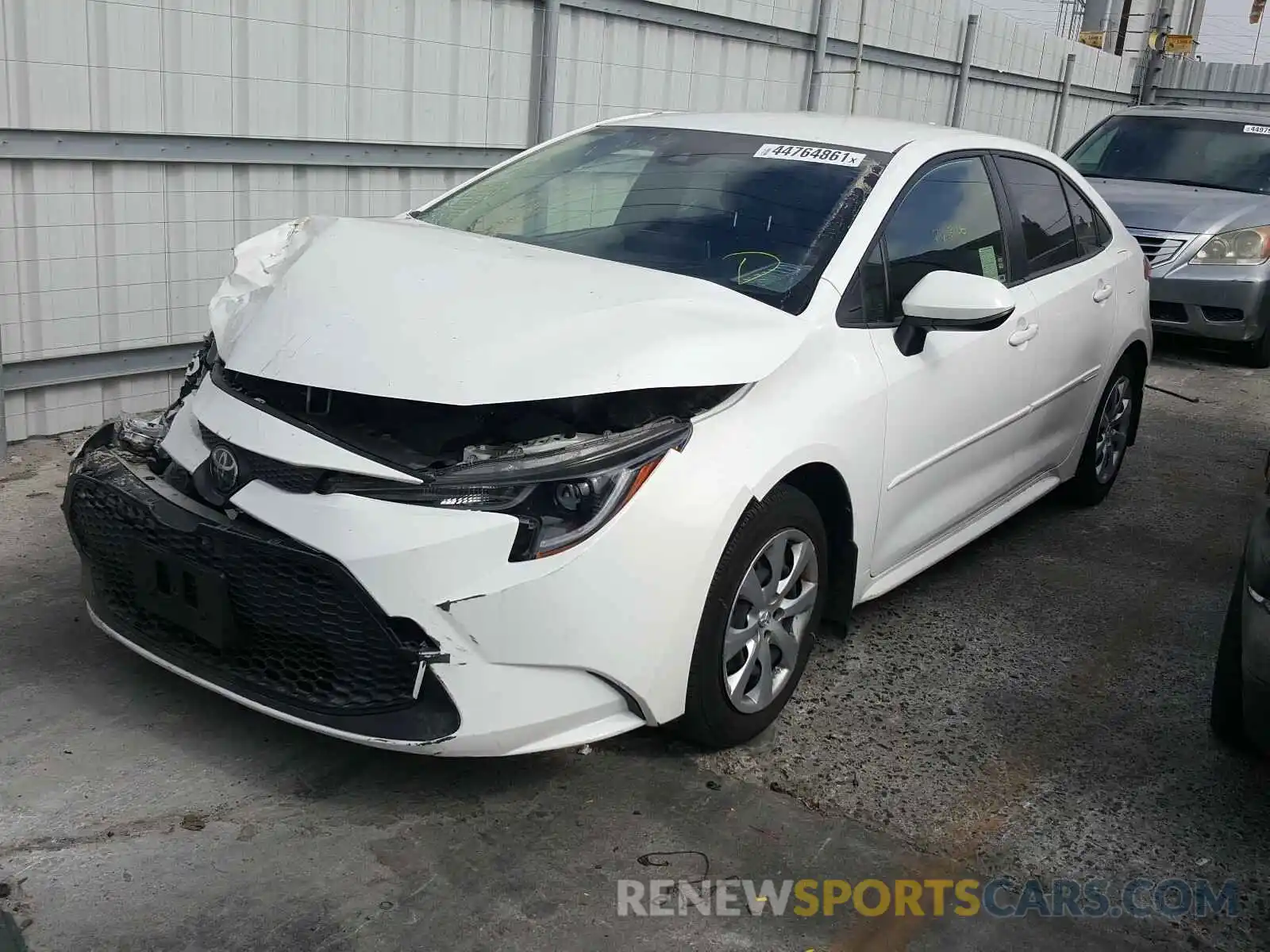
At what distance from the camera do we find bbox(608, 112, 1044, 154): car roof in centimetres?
418

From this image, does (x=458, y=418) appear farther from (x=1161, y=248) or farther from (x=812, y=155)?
(x=1161, y=248)

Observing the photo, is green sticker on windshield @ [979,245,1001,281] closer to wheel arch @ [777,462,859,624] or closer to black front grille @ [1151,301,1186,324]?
wheel arch @ [777,462,859,624]

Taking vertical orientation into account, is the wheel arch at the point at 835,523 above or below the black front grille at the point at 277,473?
below

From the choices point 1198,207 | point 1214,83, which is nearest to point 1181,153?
point 1198,207

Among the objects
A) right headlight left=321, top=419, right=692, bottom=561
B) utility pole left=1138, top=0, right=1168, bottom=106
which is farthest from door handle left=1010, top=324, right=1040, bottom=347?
utility pole left=1138, top=0, right=1168, bottom=106

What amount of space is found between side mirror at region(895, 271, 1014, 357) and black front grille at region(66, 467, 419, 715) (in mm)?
1782

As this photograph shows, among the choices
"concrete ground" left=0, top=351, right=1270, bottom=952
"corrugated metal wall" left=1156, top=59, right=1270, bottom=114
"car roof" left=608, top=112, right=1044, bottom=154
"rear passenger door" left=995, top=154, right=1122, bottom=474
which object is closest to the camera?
"concrete ground" left=0, top=351, right=1270, bottom=952

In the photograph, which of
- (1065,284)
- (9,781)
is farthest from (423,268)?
(1065,284)

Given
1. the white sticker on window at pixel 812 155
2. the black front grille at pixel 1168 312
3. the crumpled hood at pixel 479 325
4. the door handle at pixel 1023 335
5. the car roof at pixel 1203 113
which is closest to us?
the crumpled hood at pixel 479 325

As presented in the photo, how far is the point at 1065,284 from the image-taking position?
484 cm

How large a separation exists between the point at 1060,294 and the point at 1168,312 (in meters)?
4.77

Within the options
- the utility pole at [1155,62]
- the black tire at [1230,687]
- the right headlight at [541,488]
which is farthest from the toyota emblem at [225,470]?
the utility pole at [1155,62]

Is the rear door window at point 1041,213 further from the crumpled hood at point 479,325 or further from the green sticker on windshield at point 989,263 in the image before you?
the crumpled hood at point 479,325

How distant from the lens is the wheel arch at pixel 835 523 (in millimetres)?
3467
